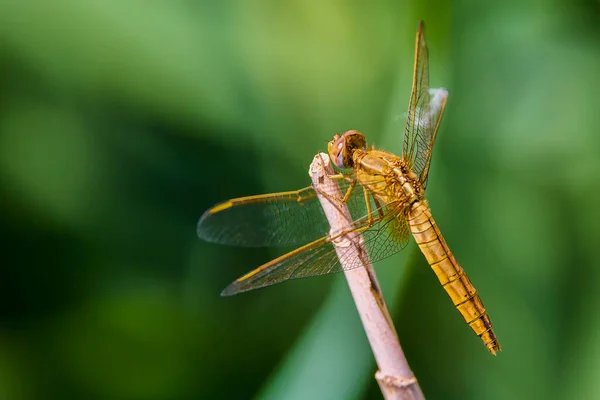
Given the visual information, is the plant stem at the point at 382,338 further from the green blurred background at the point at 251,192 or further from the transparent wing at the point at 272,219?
the green blurred background at the point at 251,192

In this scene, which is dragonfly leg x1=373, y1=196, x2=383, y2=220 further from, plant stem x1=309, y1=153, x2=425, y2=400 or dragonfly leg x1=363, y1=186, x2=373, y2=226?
plant stem x1=309, y1=153, x2=425, y2=400

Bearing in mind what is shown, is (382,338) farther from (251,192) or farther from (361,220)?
(251,192)

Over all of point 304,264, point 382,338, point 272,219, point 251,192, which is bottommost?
point 382,338

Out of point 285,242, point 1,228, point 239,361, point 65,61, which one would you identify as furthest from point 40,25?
A: point 239,361

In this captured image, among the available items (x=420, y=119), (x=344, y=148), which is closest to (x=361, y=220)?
(x=344, y=148)

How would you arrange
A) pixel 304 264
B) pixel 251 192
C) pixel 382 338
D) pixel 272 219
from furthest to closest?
pixel 251 192
pixel 272 219
pixel 304 264
pixel 382 338

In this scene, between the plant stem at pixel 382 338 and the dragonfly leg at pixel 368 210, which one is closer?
the plant stem at pixel 382 338

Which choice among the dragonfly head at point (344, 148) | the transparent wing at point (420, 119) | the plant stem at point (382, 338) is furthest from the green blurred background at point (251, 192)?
the plant stem at point (382, 338)
